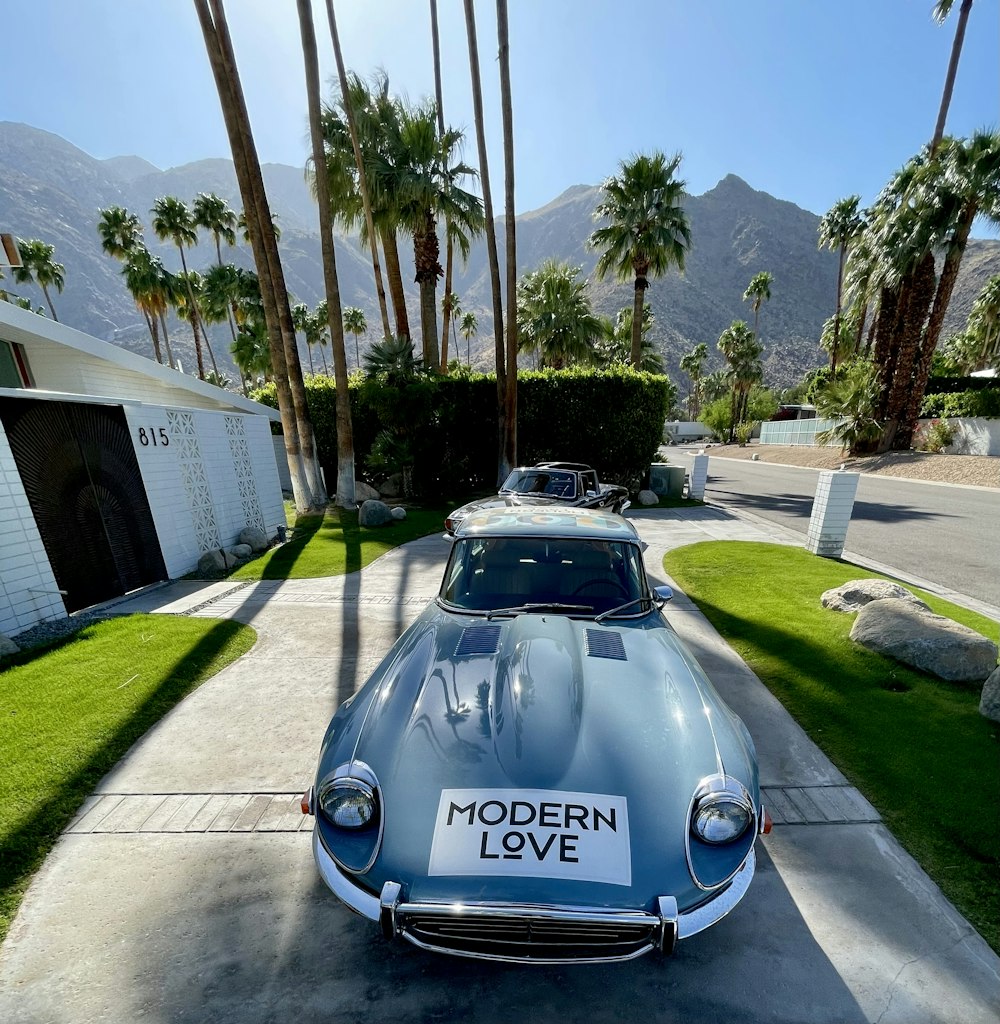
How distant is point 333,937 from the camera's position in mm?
2355

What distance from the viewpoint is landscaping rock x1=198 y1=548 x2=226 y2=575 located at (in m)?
8.65

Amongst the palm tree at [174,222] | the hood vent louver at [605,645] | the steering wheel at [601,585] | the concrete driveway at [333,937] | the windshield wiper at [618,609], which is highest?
the palm tree at [174,222]

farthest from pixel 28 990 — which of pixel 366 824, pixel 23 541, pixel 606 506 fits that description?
pixel 606 506

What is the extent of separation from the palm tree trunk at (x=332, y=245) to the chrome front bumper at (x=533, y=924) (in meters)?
12.6

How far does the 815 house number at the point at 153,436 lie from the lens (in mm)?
7921

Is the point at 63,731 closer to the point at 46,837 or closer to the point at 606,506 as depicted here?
the point at 46,837

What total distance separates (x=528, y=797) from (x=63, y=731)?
13.7 ft

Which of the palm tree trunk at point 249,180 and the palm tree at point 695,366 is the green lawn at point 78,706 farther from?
the palm tree at point 695,366

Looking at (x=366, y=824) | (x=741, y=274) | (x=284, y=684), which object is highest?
(x=741, y=274)

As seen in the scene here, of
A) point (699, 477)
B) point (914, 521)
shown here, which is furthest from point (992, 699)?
point (699, 477)

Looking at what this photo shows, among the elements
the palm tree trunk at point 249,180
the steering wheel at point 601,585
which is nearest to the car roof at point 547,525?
the steering wheel at point 601,585

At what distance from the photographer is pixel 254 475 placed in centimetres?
1129

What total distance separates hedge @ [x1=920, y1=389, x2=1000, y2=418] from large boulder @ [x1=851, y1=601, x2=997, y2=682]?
24.1 meters

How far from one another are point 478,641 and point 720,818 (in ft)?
5.20
